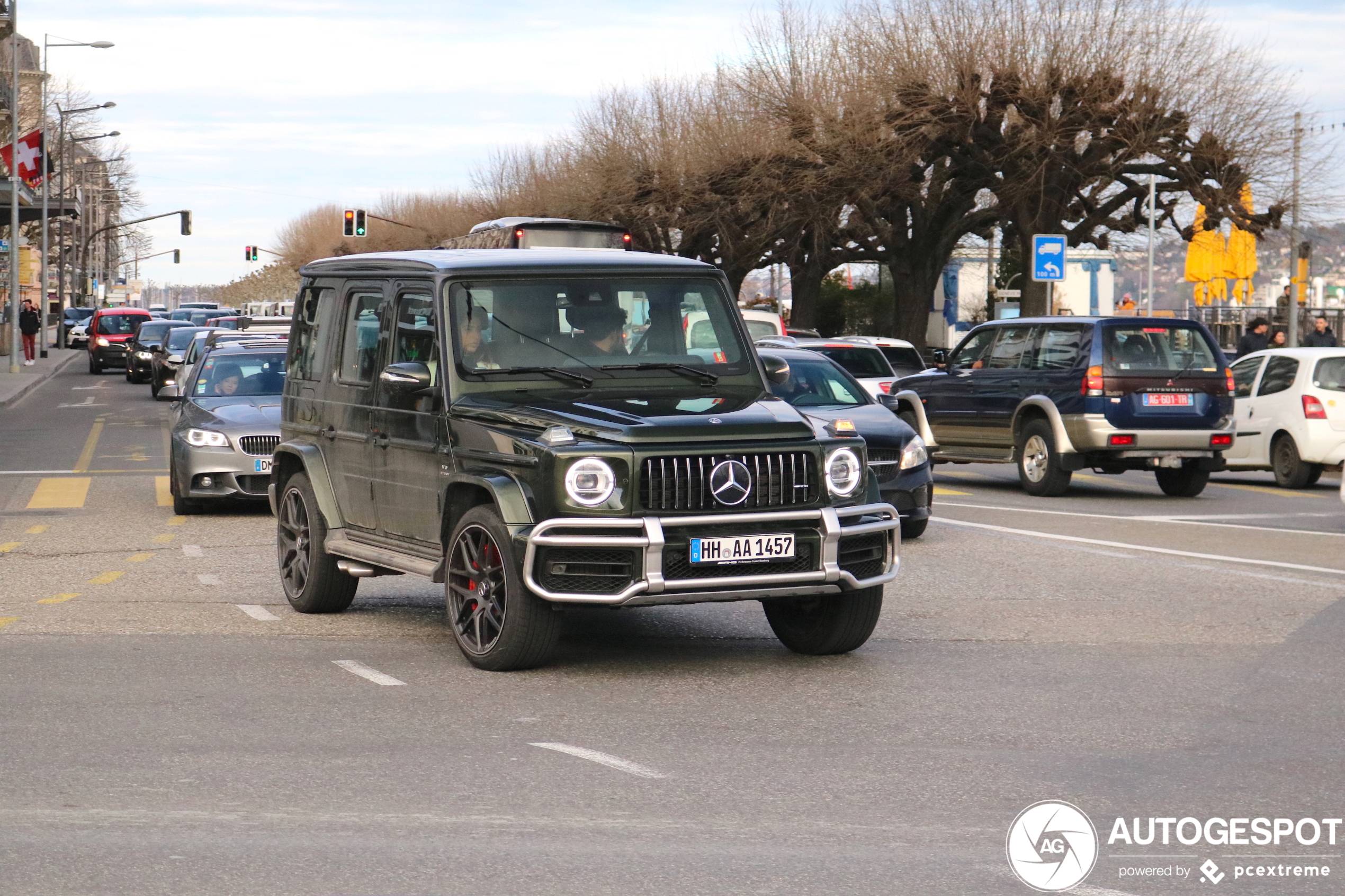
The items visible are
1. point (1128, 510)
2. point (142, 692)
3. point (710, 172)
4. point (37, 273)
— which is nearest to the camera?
point (142, 692)

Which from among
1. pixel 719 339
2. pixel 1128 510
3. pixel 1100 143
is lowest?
pixel 1128 510

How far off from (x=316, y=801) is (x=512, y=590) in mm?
2229

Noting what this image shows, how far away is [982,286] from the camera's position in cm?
9175

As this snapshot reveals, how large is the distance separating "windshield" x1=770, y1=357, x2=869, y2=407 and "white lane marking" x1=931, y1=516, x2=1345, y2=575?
1452 millimetres

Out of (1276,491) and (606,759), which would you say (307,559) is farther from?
(1276,491)

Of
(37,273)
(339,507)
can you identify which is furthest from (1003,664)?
(37,273)

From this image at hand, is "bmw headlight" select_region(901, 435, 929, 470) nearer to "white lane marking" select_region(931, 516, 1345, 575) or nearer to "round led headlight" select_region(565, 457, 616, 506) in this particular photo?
"white lane marking" select_region(931, 516, 1345, 575)

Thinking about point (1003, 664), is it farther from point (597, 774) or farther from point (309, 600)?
point (309, 600)

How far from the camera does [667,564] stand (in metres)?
7.97

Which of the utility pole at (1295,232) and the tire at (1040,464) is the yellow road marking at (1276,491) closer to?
the tire at (1040,464)

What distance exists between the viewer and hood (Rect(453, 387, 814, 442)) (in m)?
8.06

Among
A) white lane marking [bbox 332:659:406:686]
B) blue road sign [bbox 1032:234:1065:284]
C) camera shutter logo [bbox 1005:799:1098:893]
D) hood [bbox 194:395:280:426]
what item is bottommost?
white lane marking [bbox 332:659:406:686]

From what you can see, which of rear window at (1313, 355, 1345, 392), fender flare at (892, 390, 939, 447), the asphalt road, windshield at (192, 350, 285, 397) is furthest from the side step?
rear window at (1313, 355, 1345, 392)

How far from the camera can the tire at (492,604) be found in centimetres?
813
